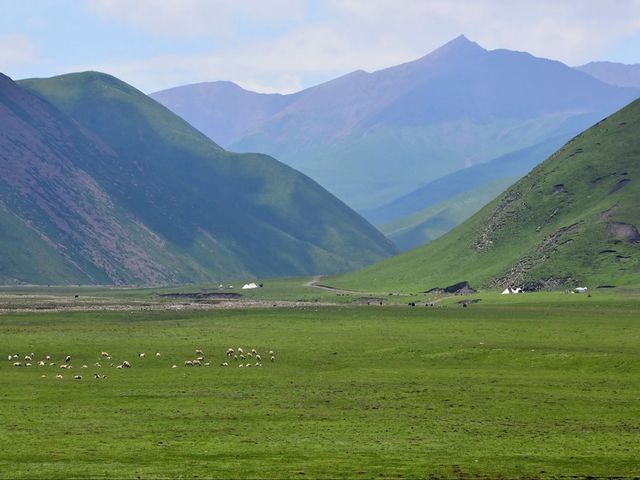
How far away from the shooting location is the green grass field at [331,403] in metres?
50.0

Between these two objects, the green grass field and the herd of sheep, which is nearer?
the green grass field

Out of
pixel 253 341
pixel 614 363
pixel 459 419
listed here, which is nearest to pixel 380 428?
pixel 459 419

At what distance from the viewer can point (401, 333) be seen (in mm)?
119125

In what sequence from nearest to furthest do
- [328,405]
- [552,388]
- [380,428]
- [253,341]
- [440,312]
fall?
1. [380,428]
2. [328,405]
3. [552,388]
4. [253,341]
5. [440,312]

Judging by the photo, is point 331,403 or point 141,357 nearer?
point 331,403

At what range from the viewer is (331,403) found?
68562 millimetres

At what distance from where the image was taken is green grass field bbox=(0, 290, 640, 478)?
50.0 m

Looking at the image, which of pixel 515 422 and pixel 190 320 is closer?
pixel 515 422

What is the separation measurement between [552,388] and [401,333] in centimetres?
4348

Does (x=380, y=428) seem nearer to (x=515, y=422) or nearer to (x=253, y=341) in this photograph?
(x=515, y=422)

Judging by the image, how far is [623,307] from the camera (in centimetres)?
15800

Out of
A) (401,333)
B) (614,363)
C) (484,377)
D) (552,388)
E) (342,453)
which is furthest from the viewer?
(401,333)

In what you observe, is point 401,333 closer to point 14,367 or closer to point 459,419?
point 14,367

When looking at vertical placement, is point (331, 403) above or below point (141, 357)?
below
